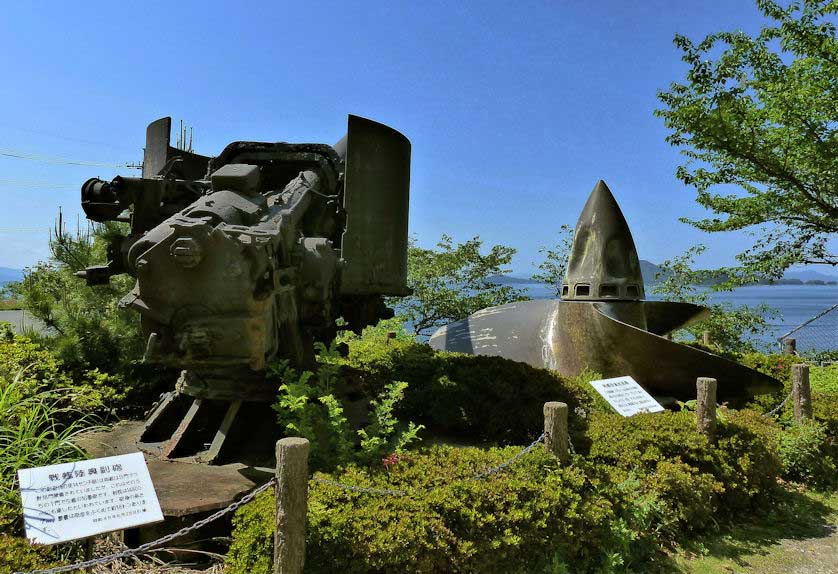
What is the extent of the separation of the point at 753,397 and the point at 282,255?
22.2ft

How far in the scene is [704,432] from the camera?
5.68m

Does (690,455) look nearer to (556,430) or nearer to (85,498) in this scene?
(556,430)

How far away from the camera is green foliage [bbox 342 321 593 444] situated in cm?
662

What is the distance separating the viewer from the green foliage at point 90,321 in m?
7.46

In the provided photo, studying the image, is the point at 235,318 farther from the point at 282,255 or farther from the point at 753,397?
the point at 753,397

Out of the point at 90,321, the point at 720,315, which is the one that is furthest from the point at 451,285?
the point at 90,321

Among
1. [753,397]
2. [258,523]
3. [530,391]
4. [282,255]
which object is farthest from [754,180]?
[258,523]

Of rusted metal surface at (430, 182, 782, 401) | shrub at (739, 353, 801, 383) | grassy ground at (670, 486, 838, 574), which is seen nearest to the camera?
grassy ground at (670, 486, 838, 574)

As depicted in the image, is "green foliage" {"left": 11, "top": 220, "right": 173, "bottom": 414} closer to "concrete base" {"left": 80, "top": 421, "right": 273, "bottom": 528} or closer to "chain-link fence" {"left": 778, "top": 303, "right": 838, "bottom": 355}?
"concrete base" {"left": 80, "top": 421, "right": 273, "bottom": 528}

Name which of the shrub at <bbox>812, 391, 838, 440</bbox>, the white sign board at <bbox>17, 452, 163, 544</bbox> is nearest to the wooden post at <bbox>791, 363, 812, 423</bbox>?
the shrub at <bbox>812, 391, 838, 440</bbox>

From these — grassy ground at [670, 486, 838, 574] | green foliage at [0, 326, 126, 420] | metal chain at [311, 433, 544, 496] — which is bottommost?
grassy ground at [670, 486, 838, 574]

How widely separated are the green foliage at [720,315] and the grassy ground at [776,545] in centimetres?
1004

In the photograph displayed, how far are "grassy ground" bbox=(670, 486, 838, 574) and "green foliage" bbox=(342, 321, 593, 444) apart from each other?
1.45 m

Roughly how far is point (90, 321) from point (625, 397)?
284 inches
